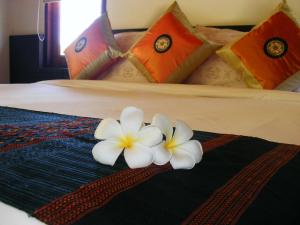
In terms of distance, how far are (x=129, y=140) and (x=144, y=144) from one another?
36 mm

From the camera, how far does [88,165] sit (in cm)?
54

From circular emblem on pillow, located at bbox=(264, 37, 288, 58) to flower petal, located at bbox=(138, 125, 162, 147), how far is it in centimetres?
157

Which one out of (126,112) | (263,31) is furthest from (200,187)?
(263,31)

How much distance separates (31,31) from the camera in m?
3.39

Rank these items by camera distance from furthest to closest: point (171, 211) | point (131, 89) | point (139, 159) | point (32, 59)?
point (32, 59), point (131, 89), point (139, 159), point (171, 211)

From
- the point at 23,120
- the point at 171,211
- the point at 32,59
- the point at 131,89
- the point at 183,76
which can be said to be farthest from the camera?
the point at 32,59

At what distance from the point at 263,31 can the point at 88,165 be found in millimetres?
1725

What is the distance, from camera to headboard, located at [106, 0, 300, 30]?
2.27 metres

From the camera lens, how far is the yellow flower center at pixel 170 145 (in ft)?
1.84

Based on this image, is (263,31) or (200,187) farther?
(263,31)

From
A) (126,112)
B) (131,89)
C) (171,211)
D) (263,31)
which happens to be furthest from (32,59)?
(171,211)

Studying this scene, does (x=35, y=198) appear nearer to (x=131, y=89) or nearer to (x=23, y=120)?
(x=23, y=120)

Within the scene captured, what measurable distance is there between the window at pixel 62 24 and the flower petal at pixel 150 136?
284 cm

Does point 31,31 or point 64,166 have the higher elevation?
point 31,31
